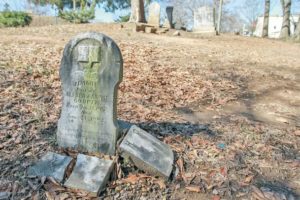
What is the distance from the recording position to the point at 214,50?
10797mm

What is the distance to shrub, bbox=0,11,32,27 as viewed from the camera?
55.4 feet

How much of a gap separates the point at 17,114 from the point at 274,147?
11.7 ft

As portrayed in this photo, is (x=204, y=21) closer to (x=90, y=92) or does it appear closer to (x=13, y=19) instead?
(x=13, y=19)

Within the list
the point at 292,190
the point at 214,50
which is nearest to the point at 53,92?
the point at 292,190

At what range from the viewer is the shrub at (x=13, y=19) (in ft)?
55.4

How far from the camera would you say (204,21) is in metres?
16.7

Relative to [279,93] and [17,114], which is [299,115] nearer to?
[279,93]

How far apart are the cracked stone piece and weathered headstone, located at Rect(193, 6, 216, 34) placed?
1412 cm

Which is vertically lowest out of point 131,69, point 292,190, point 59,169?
point 292,190

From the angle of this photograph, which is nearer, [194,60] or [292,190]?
[292,190]

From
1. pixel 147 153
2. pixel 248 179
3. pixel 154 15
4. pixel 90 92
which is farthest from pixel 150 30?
pixel 248 179

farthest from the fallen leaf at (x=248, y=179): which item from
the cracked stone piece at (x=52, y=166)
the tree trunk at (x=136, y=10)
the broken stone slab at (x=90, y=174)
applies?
the tree trunk at (x=136, y=10)

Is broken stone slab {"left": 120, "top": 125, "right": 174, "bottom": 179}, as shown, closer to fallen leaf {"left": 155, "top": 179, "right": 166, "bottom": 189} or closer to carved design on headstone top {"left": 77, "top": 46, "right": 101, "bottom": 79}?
fallen leaf {"left": 155, "top": 179, "right": 166, "bottom": 189}

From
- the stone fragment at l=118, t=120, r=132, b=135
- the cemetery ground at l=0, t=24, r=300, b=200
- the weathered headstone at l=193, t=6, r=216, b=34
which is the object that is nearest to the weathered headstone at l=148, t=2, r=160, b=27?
the weathered headstone at l=193, t=6, r=216, b=34
